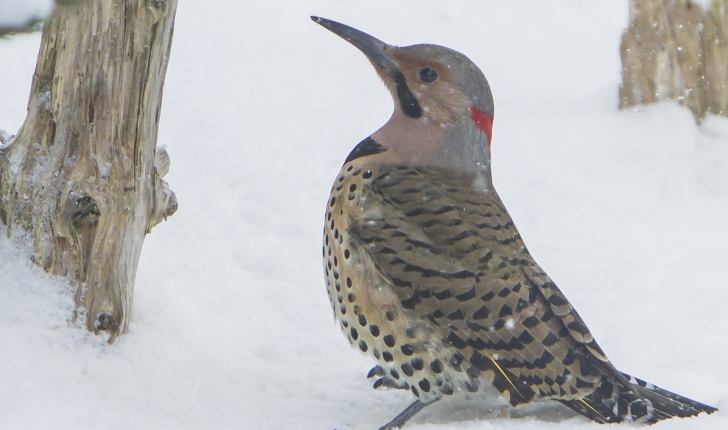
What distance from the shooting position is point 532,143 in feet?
22.1

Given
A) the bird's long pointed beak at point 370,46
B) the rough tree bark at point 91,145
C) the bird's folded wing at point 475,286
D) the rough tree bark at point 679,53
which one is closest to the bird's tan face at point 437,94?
the bird's long pointed beak at point 370,46

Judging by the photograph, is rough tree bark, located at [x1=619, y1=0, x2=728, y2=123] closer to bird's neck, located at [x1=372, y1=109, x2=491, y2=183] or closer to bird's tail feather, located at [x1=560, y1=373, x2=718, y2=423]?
bird's neck, located at [x1=372, y1=109, x2=491, y2=183]

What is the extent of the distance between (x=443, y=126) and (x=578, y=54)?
560cm

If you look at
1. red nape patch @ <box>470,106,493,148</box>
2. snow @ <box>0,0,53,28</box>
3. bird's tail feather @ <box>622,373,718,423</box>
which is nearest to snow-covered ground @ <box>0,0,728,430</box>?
bird's tail feather @ <box>622,373,718,423</box>

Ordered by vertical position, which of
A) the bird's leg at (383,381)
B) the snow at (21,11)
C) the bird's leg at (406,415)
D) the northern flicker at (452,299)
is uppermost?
the snow at (21,11)

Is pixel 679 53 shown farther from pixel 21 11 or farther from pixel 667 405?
pixel 21 11

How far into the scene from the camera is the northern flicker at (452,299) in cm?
315

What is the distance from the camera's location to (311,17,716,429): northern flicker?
3.15 metres

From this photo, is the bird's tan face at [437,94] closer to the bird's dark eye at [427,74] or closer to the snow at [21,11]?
the bird's dark eye at [427,74]

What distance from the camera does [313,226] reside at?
5250mm

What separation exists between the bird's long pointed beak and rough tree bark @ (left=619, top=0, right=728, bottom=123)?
391 cm

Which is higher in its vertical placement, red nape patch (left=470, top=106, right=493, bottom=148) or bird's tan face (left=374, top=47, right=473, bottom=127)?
bird's tan face (left=374, top=47, right=473, bottom=127)

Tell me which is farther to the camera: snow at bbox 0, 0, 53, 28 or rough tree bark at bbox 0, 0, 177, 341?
rough tree bark at bbox 0, 0, 177, 341

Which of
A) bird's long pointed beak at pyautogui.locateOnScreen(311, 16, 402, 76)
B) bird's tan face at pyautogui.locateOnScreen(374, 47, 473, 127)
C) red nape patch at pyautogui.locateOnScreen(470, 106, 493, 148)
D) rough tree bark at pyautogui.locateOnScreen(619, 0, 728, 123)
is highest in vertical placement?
rough tree bark at pyautogui.locateOnScreen(619, 0, 728, 123)
